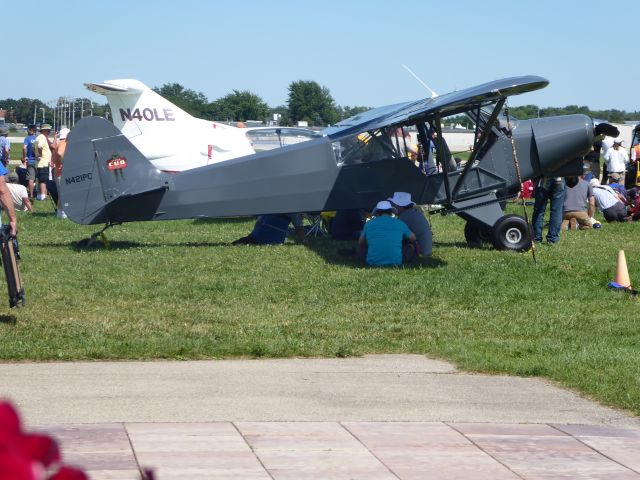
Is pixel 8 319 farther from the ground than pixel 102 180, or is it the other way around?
pixel 102 180

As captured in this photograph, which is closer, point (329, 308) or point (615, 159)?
point (329, 308)

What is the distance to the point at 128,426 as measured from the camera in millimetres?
5500

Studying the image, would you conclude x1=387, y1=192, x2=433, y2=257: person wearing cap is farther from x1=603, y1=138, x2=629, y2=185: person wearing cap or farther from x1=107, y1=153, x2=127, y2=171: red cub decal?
x1=603, y1=138, x2=629, y2=185: person wearing cap

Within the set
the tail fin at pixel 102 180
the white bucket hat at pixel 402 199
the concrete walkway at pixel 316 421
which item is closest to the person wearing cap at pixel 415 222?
the white bucket hat at pixel 402 199

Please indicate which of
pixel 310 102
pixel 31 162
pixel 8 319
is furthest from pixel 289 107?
pixel 8 319

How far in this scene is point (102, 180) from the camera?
586 inches

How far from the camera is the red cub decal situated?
14.9m

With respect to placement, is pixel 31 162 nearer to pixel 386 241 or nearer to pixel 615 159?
pixel 615 159

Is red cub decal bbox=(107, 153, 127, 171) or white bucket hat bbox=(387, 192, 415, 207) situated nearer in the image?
white bucket hat bbox=(387, 192, 415, 207)

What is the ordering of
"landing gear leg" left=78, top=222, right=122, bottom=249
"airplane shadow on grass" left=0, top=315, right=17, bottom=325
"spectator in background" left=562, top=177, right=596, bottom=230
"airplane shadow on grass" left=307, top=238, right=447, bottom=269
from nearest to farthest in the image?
"airplane shadow on grass" left=0, top=315, right=17, bottom=325 → "airplane shadow on grass" left=307, top=238, right=447, bottom=269 → "landing gear leg" left=78, top=222, right=122, bottom=249 → "spectator in background" left=562, top=177, right=596, bottom=230

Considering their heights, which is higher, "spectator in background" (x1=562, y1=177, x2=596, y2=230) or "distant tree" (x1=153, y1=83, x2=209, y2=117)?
"distant tree" (x1=153, y1=83, x2=209, y2=117)

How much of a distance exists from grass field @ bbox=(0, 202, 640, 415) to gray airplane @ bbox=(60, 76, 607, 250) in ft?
2.14

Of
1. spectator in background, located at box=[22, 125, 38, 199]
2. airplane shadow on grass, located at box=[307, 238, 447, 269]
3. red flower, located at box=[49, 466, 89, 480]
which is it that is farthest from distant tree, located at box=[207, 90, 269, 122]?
red flower, located at box=[49, 466, 89, 480]

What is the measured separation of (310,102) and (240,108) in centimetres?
765
